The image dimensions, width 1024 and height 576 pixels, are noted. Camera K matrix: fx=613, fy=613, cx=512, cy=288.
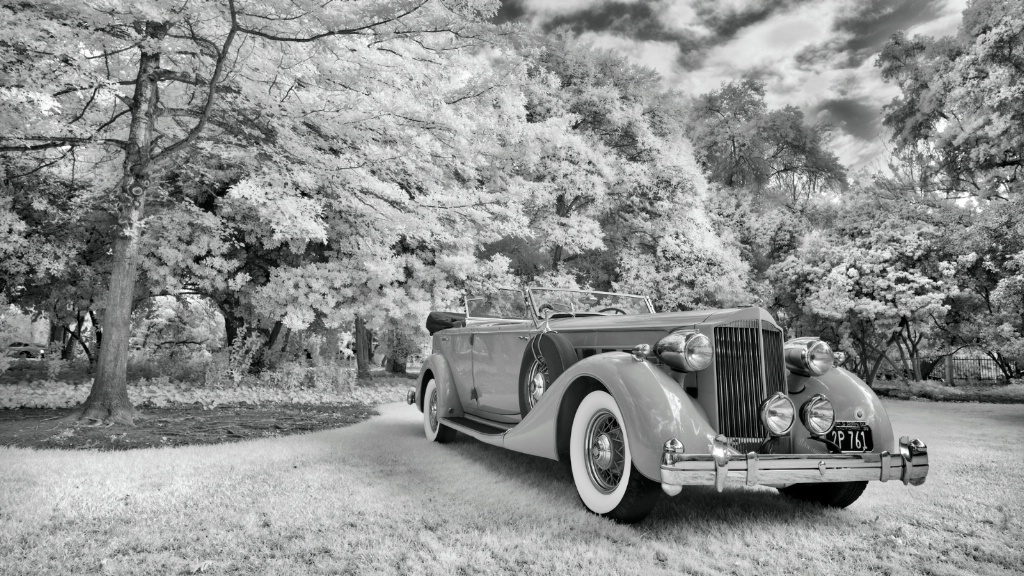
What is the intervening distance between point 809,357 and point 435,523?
2.65m

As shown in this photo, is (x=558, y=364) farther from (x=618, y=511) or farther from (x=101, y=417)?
(x=101, y=417)

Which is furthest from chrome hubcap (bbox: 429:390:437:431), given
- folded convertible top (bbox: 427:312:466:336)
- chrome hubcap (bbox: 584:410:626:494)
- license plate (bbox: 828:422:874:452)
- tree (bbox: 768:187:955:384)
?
tree (bbox: 768:187:955:384)

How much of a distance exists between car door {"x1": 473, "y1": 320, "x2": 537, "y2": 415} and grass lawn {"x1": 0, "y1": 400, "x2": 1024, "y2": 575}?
589 millimetres

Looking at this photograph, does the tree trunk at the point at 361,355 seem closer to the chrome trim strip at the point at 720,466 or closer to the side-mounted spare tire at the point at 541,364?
the side-mounted spare tire at the point at 541,364

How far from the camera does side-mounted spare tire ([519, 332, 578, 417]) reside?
462 cm

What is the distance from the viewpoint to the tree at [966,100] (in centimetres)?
1005

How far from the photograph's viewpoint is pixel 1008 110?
978 centimetres

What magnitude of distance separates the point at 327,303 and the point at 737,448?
8.76 metres

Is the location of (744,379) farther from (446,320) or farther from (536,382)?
(446,320)

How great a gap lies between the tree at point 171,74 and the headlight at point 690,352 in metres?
5.19

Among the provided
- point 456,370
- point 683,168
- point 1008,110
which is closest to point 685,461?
point 456,370

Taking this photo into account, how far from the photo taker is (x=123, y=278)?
7.88 metres

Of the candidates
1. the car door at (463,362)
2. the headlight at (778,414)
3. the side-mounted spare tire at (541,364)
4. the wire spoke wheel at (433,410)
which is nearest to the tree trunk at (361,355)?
the wire spoke wheel at (433,410)

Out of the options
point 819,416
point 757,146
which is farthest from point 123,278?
point 757,146
